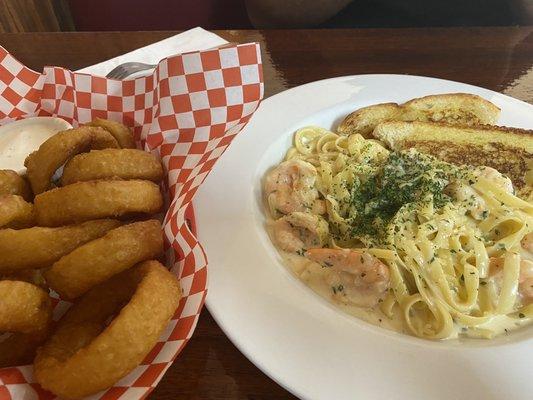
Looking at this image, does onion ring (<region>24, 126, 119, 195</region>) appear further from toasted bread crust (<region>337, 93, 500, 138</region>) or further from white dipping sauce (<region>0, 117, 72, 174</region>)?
toasted bread crust (<region>337, 93, 500, 138</region>)

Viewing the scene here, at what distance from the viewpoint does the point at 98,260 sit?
139cm

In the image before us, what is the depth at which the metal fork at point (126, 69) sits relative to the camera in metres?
2.57

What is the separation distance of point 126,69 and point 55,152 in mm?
1096

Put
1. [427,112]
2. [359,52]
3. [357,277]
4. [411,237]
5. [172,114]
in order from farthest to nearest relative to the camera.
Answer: [359,52]
[427,112]
[411,237]
[172,114]
[357,277]

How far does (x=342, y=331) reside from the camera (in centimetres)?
150

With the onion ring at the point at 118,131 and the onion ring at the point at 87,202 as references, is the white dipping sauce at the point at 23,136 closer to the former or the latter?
the onion ring at the point at 118,131

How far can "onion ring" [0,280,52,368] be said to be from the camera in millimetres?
1253

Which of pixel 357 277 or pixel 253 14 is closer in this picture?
pixel 357 277

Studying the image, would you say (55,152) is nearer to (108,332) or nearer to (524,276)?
(108,332)

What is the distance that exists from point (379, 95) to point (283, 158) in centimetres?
69

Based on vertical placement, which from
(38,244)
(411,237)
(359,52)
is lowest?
(411,237)

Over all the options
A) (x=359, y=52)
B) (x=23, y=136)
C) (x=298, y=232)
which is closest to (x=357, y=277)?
(x=298, y=232)

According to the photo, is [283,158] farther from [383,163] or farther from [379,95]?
[379,95]

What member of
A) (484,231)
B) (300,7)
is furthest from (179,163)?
(300,7)
